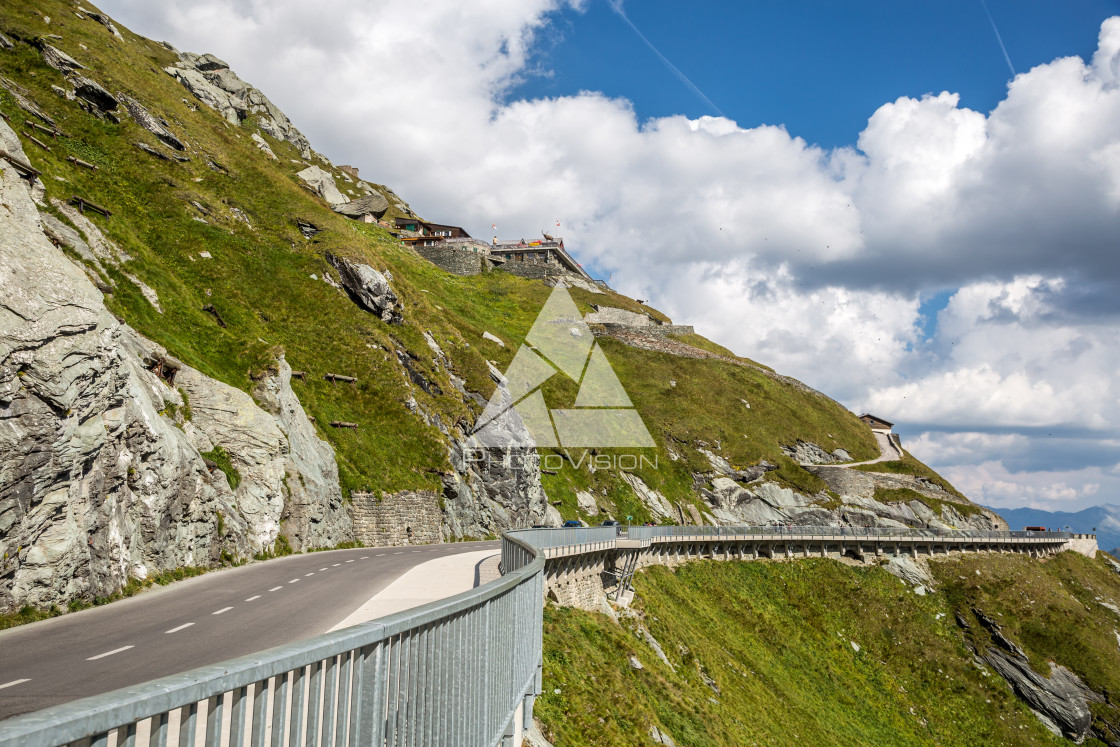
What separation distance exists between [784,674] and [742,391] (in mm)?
64658

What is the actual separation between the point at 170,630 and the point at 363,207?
367 feet

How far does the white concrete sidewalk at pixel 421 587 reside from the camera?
52.2ft

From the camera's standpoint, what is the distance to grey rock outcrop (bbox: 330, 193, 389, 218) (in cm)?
11356

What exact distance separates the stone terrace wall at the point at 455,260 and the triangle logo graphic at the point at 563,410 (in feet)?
58.9

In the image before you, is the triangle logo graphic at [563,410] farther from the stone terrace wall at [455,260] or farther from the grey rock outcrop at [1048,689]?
the grey rock outcrop at [1048,689]

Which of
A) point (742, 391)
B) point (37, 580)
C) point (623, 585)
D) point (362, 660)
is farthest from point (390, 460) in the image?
point (742, 391)

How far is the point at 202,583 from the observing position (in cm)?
2219

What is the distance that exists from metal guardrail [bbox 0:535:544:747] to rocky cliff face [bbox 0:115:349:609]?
12633 millimetres

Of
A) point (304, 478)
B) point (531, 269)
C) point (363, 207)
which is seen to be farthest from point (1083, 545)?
point (363, 207)

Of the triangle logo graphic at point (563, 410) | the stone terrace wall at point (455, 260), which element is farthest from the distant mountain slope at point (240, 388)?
the stone terrace wall at point (455, 260)

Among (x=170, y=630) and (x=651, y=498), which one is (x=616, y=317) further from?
(x=170, y=630)

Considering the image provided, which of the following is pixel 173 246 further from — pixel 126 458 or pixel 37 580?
pixel 37 580

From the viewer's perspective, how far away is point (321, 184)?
108m

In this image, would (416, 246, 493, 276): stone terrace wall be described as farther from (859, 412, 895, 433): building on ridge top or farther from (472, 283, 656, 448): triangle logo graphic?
(859, 412, 895, 433): building on ridge top
